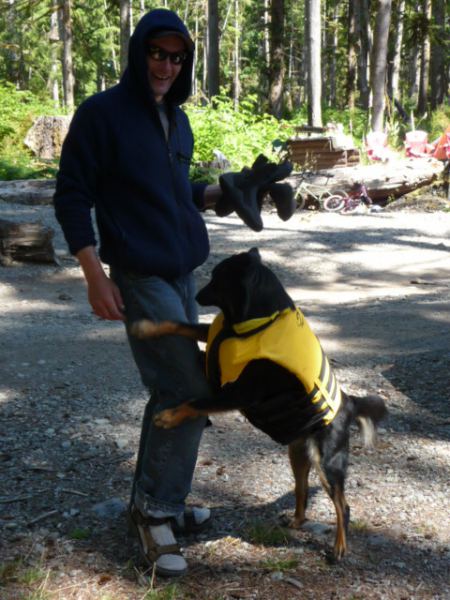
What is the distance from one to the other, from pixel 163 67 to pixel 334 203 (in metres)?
14.1

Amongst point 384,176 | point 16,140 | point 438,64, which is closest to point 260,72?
point 438,64

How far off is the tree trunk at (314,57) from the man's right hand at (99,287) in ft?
63.1

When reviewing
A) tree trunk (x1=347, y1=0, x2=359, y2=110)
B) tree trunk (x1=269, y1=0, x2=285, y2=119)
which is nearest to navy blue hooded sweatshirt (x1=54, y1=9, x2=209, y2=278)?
tree trunk (x1=269, y1=0, x2=285, y2=119)

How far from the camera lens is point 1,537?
12.2ft

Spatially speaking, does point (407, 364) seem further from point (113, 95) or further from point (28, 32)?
point (28, 32)

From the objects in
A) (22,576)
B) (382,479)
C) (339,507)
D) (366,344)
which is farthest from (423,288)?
(22,576)

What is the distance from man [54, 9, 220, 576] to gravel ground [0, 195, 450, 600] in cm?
32

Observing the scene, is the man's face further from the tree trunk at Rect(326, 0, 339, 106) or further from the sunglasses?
the tree trunk at Rect(326, 0, 339, 106)

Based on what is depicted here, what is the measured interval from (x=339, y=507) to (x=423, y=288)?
24.9 feet

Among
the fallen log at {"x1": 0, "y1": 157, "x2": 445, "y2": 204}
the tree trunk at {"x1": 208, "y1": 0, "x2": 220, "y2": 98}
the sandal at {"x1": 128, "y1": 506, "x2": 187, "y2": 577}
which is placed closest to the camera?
the sandal at {"x1": 128, "y1": 506, "x2": 187, "y2": 577}

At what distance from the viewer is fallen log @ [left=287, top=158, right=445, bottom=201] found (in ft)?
56.5

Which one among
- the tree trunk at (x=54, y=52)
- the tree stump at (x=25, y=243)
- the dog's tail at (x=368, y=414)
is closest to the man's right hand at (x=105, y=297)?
the dog's tail at (x=368, y=414)

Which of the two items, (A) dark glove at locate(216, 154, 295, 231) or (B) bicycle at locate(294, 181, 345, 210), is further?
(B) bicycle at locate(294, 181, 345, 210)

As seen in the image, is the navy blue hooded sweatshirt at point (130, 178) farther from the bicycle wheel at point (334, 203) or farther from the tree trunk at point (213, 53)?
the tree trunk at point (213, 53)
